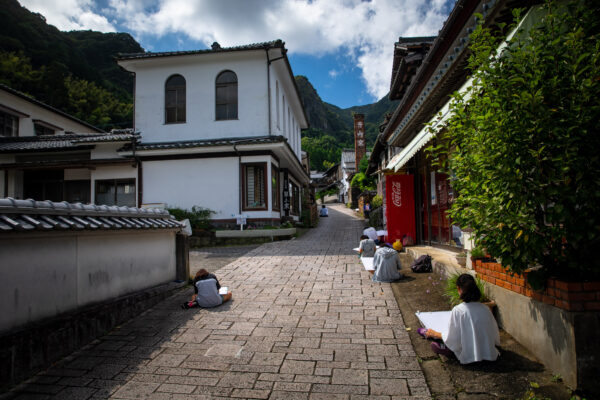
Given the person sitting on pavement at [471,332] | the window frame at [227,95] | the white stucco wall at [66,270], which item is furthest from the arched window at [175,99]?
the person sitting on pavement at [471,332]

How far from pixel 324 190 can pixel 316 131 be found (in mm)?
36482

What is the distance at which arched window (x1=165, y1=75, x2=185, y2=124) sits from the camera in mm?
16266

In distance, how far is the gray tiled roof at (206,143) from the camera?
14.4 meters

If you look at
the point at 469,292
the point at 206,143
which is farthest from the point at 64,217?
the point at 206,143

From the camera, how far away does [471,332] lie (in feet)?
11.3

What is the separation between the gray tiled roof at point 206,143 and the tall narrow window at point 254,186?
1228 mm

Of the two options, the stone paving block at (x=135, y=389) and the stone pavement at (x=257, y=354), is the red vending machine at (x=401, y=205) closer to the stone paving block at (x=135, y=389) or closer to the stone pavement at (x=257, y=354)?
the stone pavement at (x=257, y=354)

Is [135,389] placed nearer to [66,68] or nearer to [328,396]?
[328,396]

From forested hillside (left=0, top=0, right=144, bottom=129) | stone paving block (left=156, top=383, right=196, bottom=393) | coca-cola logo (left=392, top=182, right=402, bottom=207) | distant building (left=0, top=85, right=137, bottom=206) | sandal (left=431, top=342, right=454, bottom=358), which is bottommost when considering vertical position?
stone paving block (left=156, top=383, right=196, bottom=393)

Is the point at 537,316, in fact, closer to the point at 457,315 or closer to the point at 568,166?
the point at 457,315

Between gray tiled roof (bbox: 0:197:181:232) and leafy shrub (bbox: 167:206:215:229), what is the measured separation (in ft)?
27.8

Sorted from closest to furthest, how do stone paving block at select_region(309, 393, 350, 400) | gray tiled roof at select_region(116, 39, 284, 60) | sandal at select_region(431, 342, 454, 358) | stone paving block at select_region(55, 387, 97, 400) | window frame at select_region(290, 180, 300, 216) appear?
stone paving block at select_region(309, 393, 350, 400)
stone paving block at select_region(55, 387, 97, 400)
sandal at select_region(431, 342, 454, 358)
gray tiled roof at select_region(116, 39, 284, 60)
window frame at select_region(290, 180, 300, 216)

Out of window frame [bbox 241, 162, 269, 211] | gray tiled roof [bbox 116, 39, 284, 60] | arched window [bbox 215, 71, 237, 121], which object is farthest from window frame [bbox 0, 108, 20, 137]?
window frame [bbox 241, 162, 269, 211]

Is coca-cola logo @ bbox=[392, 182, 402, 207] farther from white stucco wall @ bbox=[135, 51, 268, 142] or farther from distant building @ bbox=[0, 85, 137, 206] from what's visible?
distant building @ bbox=[0, 85, 137, 206]
